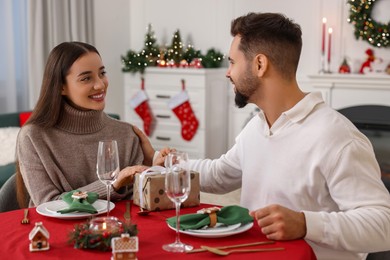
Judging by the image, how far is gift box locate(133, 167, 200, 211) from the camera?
79.4 inches

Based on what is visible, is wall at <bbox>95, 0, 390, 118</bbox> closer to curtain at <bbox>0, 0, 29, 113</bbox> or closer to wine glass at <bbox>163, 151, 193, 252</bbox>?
curtain at <bbox>0, 0, 29, 113</bbox>

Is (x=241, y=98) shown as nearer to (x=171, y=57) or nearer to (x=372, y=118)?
(x=372, y=118)

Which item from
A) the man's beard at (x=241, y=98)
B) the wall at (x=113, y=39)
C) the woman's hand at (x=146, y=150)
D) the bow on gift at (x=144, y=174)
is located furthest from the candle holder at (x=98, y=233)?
the wall at (x=113, y=39)

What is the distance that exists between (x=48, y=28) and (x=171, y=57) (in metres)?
1.23

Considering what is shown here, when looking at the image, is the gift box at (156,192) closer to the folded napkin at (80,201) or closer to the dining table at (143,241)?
the dining table at (143,241)

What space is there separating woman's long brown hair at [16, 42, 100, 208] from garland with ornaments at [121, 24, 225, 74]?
3.51m

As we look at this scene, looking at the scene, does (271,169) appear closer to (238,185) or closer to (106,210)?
(238,185)

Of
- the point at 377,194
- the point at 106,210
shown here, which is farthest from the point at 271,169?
the point at 106,210

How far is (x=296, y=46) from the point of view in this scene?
2.11m

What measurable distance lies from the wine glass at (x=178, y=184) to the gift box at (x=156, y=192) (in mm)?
352

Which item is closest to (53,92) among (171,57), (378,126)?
(378,126)

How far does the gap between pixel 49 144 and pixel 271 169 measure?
862mm

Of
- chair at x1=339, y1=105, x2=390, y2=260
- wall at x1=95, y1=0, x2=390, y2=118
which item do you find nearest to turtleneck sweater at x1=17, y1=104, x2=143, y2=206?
chair at x1=339, y1=105, x2=390, y2=260

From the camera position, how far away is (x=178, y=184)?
1606 mm
